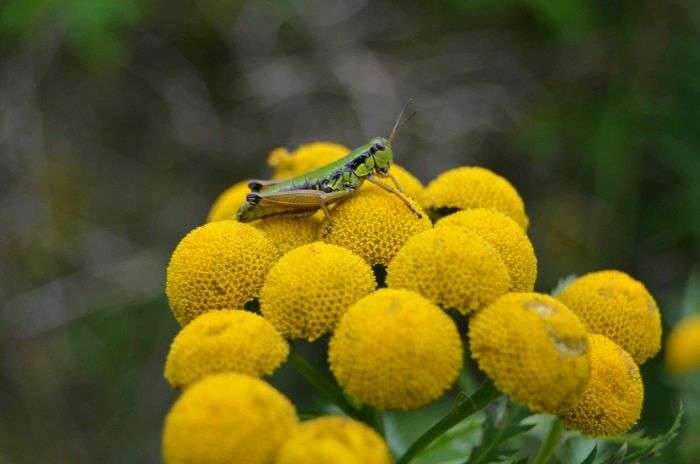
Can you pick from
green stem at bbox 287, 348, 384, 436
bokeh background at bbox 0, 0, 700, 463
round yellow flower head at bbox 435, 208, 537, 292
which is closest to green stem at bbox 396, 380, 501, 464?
green stem at bbox 287, 348, 384, 436

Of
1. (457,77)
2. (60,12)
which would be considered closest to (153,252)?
(60,12)

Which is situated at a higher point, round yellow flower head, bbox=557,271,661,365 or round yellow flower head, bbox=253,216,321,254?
round yellow flower head, bbox=253,216,321,254

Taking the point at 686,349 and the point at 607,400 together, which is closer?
the point at 607,400

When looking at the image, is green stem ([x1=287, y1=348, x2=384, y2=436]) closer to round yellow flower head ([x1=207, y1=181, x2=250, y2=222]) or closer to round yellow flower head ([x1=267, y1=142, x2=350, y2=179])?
round yellow flower head ([x1=207, y1=181, x2=250, y2=222])

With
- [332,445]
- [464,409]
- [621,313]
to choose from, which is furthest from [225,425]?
[621,313]

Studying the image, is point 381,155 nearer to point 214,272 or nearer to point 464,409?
point 214,272

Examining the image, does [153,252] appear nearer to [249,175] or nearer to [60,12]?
[249,175]
